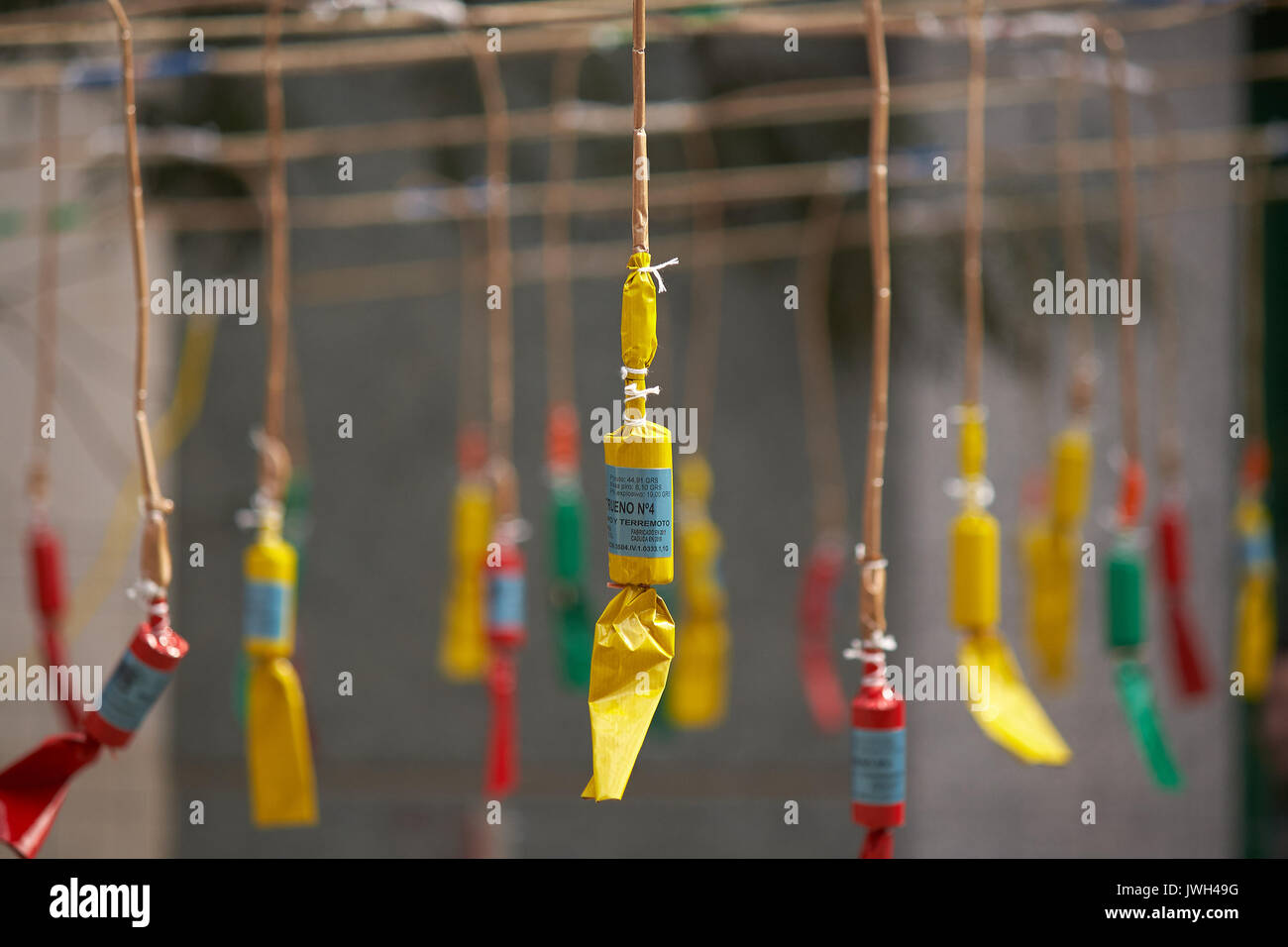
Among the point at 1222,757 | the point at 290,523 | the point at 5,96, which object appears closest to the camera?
the point at 290,523

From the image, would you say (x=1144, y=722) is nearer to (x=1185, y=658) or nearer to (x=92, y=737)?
(x=1185, y=658)

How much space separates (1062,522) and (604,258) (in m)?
1.15

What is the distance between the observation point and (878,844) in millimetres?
691

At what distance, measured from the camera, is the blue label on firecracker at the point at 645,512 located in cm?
59

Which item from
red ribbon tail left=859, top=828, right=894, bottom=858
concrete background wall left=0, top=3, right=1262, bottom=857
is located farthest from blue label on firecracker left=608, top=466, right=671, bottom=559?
concrete background wall left=0, top=3, right=1262, bottom=857

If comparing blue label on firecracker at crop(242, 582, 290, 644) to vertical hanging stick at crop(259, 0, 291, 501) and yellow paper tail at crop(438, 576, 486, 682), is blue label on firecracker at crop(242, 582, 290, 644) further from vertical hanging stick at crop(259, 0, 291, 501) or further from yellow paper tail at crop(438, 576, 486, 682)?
yellow paper tail at crop(438, 576, 486, 682)

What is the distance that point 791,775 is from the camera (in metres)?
2.20

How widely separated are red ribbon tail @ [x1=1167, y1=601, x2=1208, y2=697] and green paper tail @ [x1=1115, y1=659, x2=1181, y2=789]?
22 centimetres

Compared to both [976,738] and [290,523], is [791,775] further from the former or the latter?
[290,523]

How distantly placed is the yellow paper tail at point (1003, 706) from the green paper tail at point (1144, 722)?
175mm

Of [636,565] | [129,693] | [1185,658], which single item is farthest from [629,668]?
[1185,658]

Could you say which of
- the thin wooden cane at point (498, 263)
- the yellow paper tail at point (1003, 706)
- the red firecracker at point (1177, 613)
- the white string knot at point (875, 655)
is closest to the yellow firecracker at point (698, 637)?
the thin wooden cane at point (498, 263)

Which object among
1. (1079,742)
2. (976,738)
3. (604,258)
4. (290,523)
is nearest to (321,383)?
(604,258)

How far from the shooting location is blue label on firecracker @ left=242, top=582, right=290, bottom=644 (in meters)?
A: 0.84
